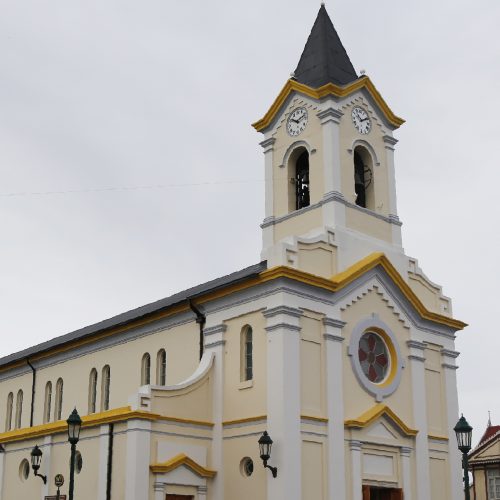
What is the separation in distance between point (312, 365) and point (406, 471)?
570cm

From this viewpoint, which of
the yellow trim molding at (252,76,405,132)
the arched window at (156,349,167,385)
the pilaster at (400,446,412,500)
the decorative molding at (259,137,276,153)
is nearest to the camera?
the pilaster at (400,446,412,500)

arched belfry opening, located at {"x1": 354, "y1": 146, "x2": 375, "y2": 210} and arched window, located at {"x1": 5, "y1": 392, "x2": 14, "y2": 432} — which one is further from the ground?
arched belfry opening, located at {"x1": 354, "y1": 146, "x2": 375, "y2": 210}

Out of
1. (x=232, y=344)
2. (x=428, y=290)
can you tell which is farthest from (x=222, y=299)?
(x=428, y=290)

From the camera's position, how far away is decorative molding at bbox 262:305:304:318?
28.9 metres

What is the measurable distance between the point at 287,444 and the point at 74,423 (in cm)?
676

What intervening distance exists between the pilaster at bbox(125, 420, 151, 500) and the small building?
118 feet

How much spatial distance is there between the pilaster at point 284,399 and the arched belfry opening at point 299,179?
632 cm

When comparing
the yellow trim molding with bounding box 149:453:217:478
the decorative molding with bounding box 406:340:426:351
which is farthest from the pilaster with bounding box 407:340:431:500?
the yellow trim molding with bounding box 149:453:217:478

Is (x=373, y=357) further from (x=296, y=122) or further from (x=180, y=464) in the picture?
(x=296, y=122)

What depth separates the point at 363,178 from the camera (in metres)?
35.2

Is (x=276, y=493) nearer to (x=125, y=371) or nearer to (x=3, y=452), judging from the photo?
(x=125, y=371)

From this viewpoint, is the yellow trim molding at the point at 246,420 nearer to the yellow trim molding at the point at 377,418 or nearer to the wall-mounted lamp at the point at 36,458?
the yellow trim molding at the point at 377,418

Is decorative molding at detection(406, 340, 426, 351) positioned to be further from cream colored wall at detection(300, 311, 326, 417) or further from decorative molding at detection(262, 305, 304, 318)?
decorative molding at detection(262, 305, 304, 318)

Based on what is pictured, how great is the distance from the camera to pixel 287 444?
27516 mm
